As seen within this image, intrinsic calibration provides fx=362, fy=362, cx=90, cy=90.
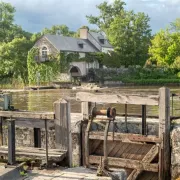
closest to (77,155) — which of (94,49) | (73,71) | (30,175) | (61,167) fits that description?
Answer: (61,167)

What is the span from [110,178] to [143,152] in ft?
11.2

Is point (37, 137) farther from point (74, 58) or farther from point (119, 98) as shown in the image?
point (74, 58)

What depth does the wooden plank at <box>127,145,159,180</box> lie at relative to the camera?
8.84 meters

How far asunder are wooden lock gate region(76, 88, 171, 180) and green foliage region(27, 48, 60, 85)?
151ft

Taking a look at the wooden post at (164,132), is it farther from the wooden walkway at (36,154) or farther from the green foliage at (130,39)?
the green foliage at (130,39)

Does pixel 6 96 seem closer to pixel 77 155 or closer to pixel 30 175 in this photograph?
pixel 77 155

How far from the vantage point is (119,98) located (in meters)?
9.06

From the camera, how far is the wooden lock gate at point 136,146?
28.3 feet

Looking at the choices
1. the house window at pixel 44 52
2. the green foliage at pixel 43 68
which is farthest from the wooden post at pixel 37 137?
the house window at pixel 44 52

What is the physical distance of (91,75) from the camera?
58.9 m

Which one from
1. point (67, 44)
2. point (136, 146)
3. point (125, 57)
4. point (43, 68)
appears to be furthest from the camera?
point (125, 57)

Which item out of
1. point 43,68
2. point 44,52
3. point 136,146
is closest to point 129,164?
point 136,146

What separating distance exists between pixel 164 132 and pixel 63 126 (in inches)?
99.1

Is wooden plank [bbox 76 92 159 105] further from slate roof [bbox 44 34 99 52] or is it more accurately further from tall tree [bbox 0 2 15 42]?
tall tree [bbox 0 2 15 42]
